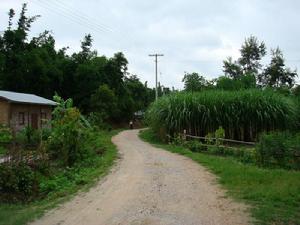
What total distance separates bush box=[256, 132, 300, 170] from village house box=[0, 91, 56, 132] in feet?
54.1

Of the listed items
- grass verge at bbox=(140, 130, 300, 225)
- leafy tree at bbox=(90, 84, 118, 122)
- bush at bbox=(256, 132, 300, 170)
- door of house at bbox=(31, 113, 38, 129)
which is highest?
leafy tree at bbox=(90, 84, 118, 122)

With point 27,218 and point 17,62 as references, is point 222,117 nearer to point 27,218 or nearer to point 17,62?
point 27,218

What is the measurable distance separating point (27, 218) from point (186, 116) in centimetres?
2167

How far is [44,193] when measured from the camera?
43.5ft

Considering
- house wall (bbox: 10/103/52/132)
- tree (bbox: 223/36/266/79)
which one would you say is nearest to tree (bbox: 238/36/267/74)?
tree (bbox: 223/36/266/79)

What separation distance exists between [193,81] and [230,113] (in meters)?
24.8

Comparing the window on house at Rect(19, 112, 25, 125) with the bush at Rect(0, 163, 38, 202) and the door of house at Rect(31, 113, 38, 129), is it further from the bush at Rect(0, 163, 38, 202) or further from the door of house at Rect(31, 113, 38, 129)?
the bush at Rect(0, 163, 38, 202)

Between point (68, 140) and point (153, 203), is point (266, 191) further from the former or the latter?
point (68, 140)

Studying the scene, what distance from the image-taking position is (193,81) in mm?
54625

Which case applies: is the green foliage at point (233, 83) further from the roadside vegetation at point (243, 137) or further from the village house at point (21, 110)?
the village house at point (21, 110)

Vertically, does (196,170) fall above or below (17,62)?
below

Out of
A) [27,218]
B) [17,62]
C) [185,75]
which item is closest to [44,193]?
[27,218]

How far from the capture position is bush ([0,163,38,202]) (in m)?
12.8

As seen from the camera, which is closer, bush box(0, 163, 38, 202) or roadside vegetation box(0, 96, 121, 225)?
roadside vegetation box(0, 96, 121, 225)
